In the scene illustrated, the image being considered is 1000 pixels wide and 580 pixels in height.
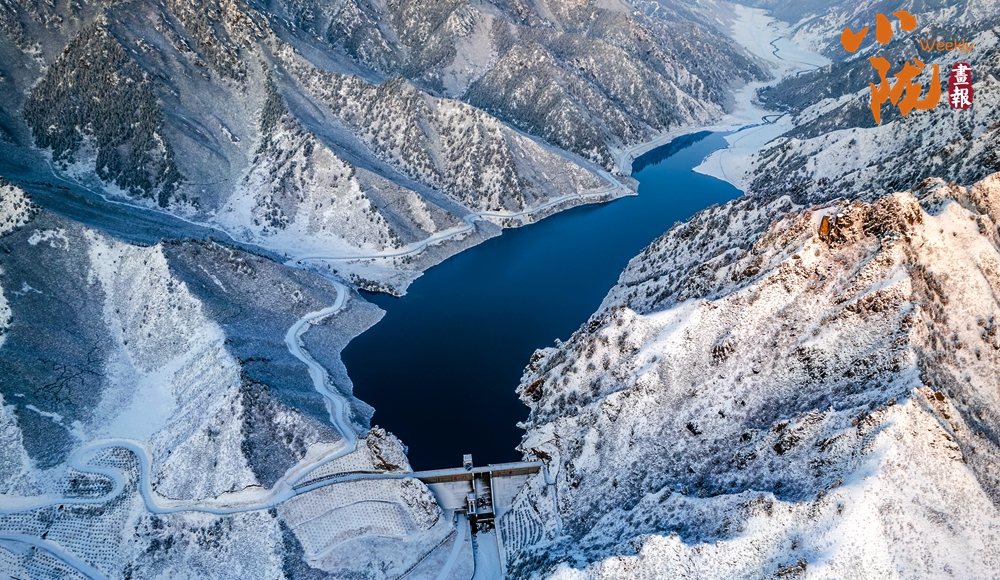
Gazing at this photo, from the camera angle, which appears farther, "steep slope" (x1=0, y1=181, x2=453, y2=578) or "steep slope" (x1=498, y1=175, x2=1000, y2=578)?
"steep slope" (x1=0, y1=181, x2=453, y2=578)

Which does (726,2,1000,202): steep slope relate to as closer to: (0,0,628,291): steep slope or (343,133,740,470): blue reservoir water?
(343,133,740,470): blue reservoir water

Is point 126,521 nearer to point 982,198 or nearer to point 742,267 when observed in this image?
point 742,267

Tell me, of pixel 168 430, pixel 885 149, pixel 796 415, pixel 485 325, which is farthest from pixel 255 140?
pixel 885 149

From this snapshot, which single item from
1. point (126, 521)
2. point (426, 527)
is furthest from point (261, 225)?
point (426, 527)

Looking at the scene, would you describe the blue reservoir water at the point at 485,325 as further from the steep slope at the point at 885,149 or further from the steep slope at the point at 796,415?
the steep slope at the point at 885,149

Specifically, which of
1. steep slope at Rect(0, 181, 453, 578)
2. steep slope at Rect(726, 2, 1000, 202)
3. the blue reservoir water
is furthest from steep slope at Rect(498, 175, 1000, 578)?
steep slope at Rect(726, 2, 1000, 202)
